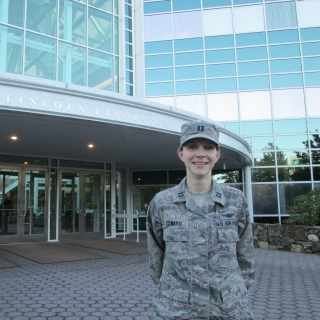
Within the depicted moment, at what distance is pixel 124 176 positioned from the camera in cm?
1708

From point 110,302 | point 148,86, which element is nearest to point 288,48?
point 148,86

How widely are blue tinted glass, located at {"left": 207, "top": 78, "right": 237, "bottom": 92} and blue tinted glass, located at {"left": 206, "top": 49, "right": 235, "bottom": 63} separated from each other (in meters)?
1.06

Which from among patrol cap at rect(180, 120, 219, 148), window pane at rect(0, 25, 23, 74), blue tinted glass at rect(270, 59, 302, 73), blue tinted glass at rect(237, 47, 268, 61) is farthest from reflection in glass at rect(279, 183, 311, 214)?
patrol cap at rect(180, 120, 219, 148)

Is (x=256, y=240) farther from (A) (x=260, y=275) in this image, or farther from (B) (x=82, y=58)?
(B) (x=82, y=58)

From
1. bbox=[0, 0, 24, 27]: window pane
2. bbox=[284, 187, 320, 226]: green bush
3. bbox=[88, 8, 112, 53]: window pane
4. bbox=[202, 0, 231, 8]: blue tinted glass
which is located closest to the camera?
bbox=[284, 187, 320, 226]: green bush

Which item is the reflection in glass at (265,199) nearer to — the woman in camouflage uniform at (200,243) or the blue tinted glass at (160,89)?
the blue tinted glass at (160,89)

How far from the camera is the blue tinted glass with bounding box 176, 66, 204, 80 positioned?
18.4m

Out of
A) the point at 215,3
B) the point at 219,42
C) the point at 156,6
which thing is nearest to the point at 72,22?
the point at 156,6

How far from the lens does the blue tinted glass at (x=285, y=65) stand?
58.4ft

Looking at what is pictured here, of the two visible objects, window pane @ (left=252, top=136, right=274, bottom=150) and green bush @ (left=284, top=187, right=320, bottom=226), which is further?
window pane @ (left=252, top=136, right=274, bottom=150)

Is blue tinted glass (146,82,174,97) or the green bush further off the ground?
blue tinted glass (146,82,174,97)

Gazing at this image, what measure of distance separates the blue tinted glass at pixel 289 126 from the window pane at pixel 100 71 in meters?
8.55

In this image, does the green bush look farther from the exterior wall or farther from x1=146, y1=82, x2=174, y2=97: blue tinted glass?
x1=146, y1=82, x2=174, y2=97: blue tinted glass

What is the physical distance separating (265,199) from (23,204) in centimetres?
1097
